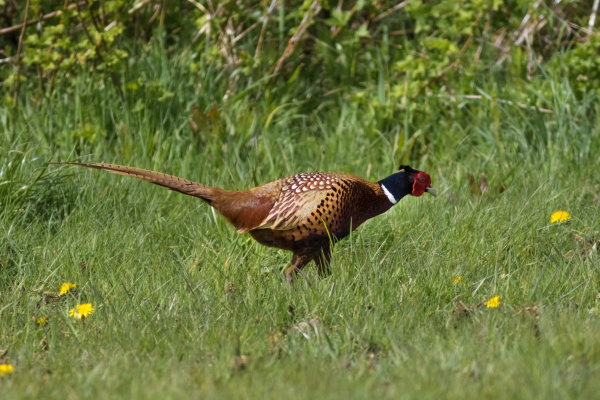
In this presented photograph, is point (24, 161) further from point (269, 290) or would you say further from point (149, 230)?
point (269, 290)

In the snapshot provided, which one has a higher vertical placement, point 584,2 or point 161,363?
point 584,2

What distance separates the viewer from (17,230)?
414 centimetres

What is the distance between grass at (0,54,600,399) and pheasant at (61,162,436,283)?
16 centimetres

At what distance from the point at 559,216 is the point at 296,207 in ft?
4.89

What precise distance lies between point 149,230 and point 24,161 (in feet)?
2.90

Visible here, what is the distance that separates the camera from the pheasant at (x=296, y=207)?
3727 mm

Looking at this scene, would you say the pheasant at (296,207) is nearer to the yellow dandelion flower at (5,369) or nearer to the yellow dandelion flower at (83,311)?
the yellow dandelion flower at (83,311)

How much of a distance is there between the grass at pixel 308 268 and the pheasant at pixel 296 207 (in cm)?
16

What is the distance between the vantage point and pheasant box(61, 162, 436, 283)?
3727 millimetres

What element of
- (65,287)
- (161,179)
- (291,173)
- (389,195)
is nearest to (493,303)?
(389,195)

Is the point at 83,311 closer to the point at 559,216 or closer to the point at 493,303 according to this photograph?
the point at 493,303

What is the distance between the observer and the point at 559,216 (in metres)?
4.23

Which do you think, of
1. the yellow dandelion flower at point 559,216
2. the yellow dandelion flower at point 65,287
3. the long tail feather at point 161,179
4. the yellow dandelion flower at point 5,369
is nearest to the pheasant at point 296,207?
the long tail feather at point 161,179

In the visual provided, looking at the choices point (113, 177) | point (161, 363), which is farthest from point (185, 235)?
point (161, 363)
